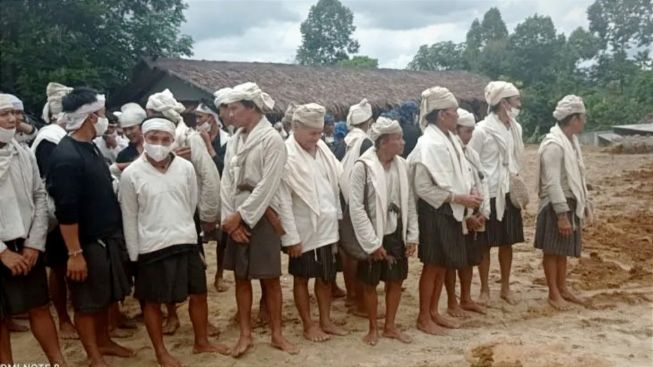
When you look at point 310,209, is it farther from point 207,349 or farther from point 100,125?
point 100,125

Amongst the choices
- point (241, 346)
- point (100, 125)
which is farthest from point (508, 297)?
point (100, 125)

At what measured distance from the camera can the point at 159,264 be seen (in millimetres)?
3771

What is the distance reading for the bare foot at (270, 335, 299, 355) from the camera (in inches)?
162

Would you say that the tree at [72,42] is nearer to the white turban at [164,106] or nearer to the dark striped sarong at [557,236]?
the white turban at [164,106]

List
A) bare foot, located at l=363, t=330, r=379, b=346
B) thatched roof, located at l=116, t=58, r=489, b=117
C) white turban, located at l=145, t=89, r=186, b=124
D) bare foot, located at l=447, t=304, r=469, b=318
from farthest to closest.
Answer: thatched roof, located at l=116, t=58, r=489, b=117 < bare foot, located at l=447, t=304, r=469, b=318 < white turban, located at l=145, t=89, r=186, b=124 < bare foot, located at l=363, t=330, r=379, b=346

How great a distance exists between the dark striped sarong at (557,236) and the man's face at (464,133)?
0.90 metres

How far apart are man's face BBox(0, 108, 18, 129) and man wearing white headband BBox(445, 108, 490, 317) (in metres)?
3.09

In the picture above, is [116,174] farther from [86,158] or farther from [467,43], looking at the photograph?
[467,43]

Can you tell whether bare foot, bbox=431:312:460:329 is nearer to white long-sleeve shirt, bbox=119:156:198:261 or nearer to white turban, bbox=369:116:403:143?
white turban, bbox=369:116:403:143

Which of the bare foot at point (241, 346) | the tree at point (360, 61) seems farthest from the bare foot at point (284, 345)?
the tree at point (360, 61)

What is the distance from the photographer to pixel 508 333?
449 cm

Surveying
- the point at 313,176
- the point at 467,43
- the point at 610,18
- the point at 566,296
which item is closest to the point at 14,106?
the point at 313,176

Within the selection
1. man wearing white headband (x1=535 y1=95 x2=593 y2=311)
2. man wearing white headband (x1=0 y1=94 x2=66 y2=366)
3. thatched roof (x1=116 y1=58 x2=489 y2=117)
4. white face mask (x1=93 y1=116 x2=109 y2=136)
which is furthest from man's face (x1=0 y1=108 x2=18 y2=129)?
thatched roof (x1=116 y1=58 x2=489 y2=117)

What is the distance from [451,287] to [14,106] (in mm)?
3411
